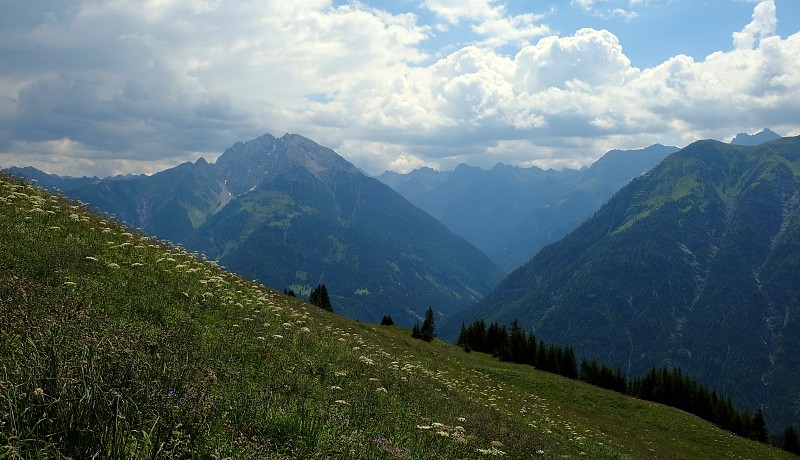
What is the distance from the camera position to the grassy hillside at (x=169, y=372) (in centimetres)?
638

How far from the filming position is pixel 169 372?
8.50m

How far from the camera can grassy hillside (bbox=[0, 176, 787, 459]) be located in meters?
6.38

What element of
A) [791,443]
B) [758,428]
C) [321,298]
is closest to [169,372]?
[791,443]

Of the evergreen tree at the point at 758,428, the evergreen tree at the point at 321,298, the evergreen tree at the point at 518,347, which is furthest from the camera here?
the evergreen tree at the point at 321,298

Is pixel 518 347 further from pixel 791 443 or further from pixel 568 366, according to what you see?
pixel 791 443

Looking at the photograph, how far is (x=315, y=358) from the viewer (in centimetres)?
1614

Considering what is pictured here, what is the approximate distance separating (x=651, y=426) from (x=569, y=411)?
31.9ft

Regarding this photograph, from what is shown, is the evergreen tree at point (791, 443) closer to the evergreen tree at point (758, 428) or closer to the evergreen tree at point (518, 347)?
the evergreen tree at point (758, 428)

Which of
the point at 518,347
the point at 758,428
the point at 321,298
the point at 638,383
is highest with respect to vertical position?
the point at 321,298

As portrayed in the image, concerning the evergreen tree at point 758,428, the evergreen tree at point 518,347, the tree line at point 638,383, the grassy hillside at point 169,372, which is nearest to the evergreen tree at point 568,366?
the tree line at point 638,383

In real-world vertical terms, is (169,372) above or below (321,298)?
above

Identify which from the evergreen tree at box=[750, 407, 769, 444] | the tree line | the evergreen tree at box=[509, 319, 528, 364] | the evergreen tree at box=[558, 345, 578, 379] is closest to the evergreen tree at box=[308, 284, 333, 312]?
the tree line

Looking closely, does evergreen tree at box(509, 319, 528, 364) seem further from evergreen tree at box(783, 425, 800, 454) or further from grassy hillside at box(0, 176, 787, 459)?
grassy hillside at box(0, 176, 787, 459)

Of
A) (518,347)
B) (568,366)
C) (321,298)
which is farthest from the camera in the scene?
(321,298)
